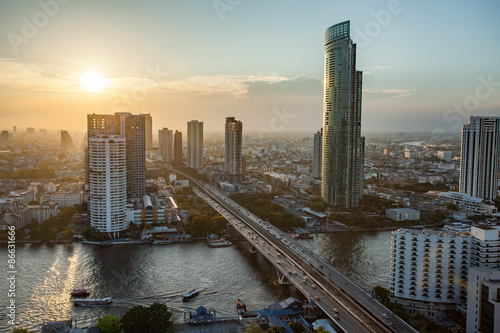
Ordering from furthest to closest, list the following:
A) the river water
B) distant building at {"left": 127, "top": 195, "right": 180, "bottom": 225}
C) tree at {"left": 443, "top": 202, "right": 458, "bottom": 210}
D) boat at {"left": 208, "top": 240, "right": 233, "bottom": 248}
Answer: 1. tree at {"left": 443, "top": 202, "right": 458, "bottom": 210}
2. distant building at {"left": 127, "top": 195, "right": 180, "bottom": 225}
3. boat at {"left": 208, "top": 240, "right": 233, "bottom": 248}
4. the river water

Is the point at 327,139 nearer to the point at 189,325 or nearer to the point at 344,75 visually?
the point at 344,75

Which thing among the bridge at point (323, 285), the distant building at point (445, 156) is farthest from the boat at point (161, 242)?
the distant building at point (445, 156)

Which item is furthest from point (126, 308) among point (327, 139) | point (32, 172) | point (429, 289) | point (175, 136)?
point (175, 136)

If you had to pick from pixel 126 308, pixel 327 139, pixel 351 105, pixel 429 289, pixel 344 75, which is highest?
pixel 344 75

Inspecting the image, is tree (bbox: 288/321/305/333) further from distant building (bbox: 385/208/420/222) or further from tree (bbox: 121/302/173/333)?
distant building (bbox: 385/208/420/222)

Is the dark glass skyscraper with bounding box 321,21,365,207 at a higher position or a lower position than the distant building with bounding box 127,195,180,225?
higher

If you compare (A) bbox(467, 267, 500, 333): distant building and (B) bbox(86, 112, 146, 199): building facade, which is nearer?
(A) bbox(467, 267, 500, 333): distant building

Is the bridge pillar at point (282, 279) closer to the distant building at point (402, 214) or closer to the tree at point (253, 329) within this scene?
the tree at point (253, 329)

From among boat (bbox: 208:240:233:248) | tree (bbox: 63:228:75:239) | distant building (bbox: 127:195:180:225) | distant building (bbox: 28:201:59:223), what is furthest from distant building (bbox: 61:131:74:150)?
boat (bbox: 208:240:233:248)
